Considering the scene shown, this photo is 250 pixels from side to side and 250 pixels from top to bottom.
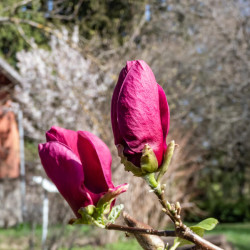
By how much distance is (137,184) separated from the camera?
690 cm

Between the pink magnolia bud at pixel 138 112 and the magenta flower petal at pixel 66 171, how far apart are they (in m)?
0.06

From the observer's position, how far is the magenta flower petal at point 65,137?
1.87 ft

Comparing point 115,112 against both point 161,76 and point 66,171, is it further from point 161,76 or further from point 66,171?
point 161,76

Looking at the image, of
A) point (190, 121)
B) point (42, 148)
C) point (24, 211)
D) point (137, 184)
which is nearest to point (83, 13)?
point (190, 121)

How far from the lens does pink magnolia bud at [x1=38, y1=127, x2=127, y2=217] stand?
0.55m

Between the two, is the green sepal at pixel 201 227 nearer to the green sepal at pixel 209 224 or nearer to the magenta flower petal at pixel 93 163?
the green sepal at pixel 209 224

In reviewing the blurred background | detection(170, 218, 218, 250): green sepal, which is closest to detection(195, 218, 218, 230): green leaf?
detection(170, 218, 218, 250): green sepal

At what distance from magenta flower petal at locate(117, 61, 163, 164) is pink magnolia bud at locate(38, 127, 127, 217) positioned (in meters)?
0.06

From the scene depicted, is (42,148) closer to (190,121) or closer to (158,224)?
(158,224)

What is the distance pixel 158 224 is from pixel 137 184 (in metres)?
1.00

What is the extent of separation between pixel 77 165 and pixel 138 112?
0.10 meters

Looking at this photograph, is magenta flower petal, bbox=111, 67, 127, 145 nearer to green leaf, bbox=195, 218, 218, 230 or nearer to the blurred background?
green leaf, bbox=195, 218, 218, 230

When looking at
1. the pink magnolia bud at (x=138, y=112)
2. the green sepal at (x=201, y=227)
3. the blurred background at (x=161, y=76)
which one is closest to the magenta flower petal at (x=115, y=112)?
the pink magnolia bud at (x=138, y=112)

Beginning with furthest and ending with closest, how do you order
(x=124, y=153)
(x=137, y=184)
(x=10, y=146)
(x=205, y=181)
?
(x=205, y=181), (x=10, y=146), (x=137, y=184), (x=124, y=153)
